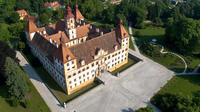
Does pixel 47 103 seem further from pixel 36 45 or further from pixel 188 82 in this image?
pixel 188 82

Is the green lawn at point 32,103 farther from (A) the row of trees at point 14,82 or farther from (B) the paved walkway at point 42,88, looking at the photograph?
(A) the row of trees at point 14,82

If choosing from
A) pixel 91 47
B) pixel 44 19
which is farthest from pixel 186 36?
pixel 44 19

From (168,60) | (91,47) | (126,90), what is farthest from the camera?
(168,60)

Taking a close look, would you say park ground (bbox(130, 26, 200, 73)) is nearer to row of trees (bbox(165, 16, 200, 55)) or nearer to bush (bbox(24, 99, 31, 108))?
row of trees (bbox(165, 16, 200, 55))

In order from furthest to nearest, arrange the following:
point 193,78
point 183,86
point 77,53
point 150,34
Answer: point 150,34 < point 193,78 < point 183,86 < point 77,53

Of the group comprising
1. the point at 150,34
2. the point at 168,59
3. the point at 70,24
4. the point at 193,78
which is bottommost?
the point at 193,78

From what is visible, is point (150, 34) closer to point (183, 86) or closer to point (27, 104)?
point (183, 86)

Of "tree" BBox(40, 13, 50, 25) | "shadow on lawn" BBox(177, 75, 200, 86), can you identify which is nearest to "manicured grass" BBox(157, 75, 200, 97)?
"shadow on lawn" BBox(177, 75, 200, 86)
